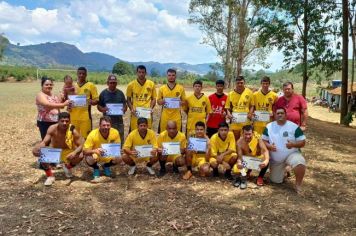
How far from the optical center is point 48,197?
596 centimetres

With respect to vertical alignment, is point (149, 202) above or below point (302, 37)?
below

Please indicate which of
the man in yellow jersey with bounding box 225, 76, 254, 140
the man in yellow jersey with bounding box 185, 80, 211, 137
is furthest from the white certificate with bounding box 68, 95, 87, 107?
the man in yellow jersey with bounding box 225, 76, 254, 140

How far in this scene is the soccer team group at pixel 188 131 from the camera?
662 cm

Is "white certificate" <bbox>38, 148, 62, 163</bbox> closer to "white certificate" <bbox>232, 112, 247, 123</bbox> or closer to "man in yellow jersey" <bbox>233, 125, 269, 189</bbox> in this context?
"man in yellow jersey" <bbox>233, 125, 269, 189</bbox>

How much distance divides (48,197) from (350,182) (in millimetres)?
5335

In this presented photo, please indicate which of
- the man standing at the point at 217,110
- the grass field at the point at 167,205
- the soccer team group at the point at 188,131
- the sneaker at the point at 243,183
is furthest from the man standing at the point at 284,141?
the man standing at the point at 217,110

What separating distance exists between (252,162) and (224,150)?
66 cm

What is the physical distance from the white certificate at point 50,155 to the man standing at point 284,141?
3463 mm

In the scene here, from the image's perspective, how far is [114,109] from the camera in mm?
7684

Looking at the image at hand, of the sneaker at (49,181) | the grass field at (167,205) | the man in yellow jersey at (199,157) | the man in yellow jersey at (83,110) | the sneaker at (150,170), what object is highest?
the man in yellow jersey at (83,110)

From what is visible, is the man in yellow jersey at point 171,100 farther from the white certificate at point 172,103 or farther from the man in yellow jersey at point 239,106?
the man in yellow jersey at point 239,106

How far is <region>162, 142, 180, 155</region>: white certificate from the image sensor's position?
23.1ft

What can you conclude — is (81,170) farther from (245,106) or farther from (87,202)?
(245,106)

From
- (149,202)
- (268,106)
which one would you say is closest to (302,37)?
(268,106)
